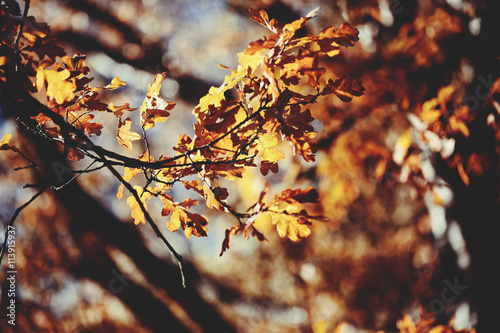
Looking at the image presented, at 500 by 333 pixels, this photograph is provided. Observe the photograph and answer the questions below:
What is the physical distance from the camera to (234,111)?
35.8 inches

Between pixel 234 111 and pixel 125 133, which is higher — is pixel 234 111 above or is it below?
below

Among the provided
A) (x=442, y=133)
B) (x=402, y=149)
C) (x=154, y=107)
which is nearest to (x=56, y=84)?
(x=154, y=107)

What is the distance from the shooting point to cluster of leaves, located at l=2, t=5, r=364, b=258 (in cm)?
84

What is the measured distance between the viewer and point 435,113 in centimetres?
248

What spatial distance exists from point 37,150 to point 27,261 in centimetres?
205

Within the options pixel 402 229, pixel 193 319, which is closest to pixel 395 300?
pixel 402 229

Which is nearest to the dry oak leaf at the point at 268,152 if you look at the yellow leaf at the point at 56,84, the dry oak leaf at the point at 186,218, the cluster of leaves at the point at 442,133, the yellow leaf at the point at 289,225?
the yellow leaf at the point at 289,225

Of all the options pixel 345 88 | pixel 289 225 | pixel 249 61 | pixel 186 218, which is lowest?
pixel 289 225

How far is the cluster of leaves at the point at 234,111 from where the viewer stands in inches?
33.2

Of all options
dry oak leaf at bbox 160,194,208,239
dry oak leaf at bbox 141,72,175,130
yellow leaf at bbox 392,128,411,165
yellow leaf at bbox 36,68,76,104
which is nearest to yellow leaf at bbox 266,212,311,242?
dry oak leaf at bbox 160,194,208,239

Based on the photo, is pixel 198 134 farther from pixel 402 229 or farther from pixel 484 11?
pixel 402 229

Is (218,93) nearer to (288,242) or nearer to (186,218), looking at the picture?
(186,218)

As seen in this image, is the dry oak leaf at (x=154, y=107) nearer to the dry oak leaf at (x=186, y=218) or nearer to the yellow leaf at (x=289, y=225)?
the dry oak leaf at (x=186, y=218)

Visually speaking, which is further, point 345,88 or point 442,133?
point 442,133
